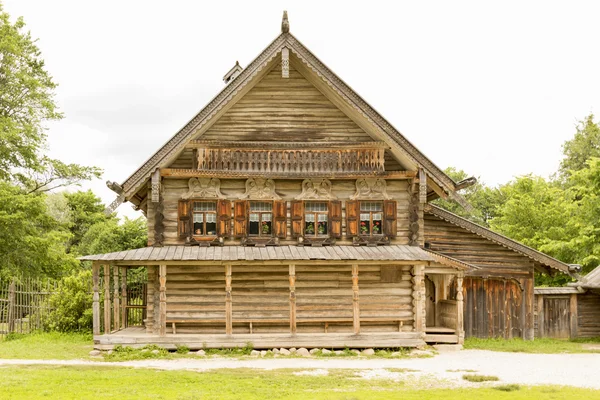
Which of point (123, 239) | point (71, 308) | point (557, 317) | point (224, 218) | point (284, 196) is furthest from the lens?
point (123, 239)

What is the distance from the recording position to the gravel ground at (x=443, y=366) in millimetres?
16062

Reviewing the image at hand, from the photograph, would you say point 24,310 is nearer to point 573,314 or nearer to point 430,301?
point 430,301

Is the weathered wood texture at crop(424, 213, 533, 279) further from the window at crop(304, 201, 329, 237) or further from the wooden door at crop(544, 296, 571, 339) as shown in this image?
the window at crop(304, 201, 329, 237)

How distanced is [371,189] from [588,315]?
446 inches

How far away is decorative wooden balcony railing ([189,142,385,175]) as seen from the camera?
79.8 ft

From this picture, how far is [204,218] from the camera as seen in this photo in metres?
24.4

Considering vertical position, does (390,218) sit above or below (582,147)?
below

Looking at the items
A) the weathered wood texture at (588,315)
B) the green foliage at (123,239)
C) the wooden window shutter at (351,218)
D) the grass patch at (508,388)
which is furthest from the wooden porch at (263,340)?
the green foliage at (123,239)

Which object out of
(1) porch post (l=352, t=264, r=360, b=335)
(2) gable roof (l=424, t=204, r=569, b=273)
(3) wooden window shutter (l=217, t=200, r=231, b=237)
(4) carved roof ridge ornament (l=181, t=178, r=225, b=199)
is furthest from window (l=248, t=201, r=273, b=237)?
(2) gable roof (l=424, t=204, r=569, b=273)

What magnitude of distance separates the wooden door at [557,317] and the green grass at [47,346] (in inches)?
723

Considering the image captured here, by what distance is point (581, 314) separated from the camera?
28.0 metres

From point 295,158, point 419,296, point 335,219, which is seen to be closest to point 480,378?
point 419,296

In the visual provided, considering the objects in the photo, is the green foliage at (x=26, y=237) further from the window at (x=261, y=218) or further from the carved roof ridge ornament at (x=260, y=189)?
the window at (x=261, y=218)

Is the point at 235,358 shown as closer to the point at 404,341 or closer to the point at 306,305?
the point at 306,305
